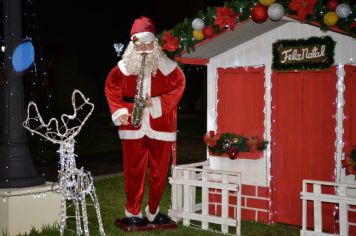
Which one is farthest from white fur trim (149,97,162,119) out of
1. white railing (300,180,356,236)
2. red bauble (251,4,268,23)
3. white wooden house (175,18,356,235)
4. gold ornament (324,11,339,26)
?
gold ornament (324,11,339,26)

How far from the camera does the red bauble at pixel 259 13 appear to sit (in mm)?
6172

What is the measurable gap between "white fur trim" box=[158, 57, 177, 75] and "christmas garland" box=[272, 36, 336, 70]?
1.47 meters

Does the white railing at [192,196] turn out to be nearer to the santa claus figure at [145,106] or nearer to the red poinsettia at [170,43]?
the santa claus figure at [145,106]

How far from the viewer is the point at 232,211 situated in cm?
782

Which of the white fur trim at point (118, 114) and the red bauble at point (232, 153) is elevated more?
the white fur trim at point (118, 114)

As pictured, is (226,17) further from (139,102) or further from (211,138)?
(211,138)

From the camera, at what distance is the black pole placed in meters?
6.66

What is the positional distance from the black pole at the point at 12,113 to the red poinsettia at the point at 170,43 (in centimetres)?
186

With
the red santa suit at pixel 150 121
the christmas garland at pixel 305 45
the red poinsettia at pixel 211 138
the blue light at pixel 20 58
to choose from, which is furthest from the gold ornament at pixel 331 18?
the blue light at pixel 20 58

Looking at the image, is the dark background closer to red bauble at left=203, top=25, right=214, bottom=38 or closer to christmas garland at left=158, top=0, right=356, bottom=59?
christmas garland at left=158, top=0, right=356, bottom=59

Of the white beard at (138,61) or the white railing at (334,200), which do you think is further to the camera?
the white beard at (138,61)

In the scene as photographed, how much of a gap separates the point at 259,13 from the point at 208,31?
74 cm

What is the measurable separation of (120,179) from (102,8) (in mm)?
20529

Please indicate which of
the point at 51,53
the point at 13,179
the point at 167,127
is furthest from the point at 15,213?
the point at 51,53
